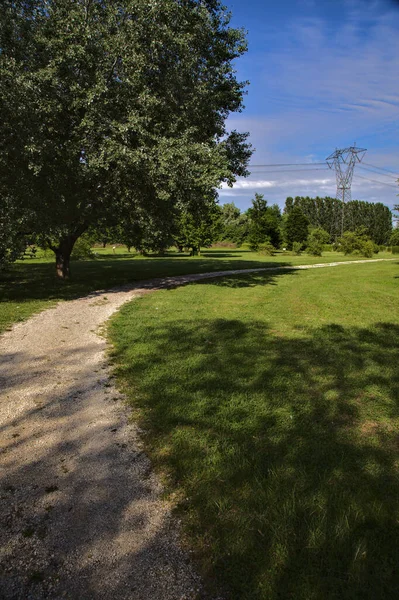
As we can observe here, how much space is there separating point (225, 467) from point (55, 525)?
62.9 inches

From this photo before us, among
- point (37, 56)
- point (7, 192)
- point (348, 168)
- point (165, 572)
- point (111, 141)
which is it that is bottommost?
point (165, 572)

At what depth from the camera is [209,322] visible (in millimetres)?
9820

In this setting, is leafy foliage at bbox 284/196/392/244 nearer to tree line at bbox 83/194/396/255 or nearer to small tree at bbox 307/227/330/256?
tree line at bbox 83/194/396/255

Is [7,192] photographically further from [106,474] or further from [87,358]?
[106,474]

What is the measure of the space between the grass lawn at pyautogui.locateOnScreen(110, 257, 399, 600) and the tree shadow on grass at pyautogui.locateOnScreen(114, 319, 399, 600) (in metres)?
0.01

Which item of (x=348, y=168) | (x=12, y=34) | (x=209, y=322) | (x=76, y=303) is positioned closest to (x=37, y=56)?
(x=12, y=34)

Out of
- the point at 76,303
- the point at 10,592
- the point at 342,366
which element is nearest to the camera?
the point at 10,592

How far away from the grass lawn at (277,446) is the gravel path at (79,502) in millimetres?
247

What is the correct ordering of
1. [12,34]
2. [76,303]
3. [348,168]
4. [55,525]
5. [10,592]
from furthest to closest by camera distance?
[348,168] < [76,303] < [12,34] < [55,525] < [10,592]

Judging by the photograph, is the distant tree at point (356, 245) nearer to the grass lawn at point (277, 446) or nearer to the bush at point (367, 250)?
the bush at point (367, 250)

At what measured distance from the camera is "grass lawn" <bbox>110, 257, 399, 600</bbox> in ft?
8.43

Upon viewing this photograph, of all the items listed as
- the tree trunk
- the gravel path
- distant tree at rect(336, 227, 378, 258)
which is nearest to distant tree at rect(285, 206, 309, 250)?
distant tree at rect(336, 227, 378, 258)

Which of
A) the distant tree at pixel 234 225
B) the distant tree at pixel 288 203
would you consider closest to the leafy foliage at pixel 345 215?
the distant tree at pixel 288 203

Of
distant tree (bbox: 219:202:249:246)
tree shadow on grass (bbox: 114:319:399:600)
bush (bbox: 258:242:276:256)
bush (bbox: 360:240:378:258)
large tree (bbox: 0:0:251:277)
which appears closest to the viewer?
tree shadow on grass (bbox: 114:319:399:600)
